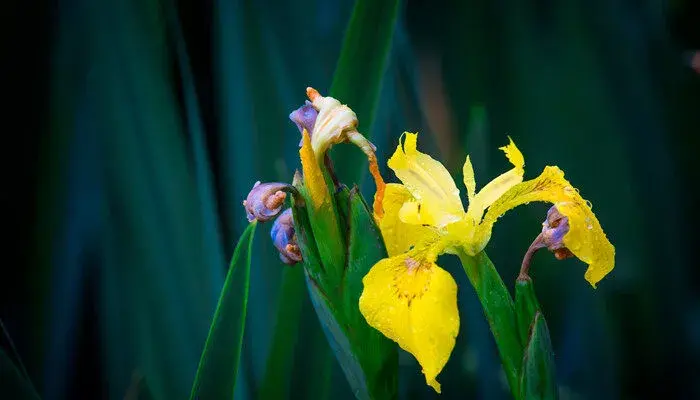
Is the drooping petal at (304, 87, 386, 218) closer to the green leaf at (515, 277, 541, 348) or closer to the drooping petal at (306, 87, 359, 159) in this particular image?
the drooping petal at (306, 87, 359, 159)

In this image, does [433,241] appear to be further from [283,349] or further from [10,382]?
[10,382]

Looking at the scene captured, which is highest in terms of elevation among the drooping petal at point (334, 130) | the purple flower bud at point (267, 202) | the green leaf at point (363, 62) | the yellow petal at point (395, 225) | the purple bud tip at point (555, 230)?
the green leaf at point (363, 62)

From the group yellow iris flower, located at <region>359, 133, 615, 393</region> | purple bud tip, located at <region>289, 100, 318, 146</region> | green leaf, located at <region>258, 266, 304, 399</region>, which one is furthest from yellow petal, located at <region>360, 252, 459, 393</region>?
green leaf, located at <region>258, 266, 304, 399</region>

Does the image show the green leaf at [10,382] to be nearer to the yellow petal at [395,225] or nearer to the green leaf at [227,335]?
the green leaf at [227,335]

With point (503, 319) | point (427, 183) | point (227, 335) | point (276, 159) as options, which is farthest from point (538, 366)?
point (276, 159)

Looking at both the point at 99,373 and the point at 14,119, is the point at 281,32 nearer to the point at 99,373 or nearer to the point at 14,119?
the point at 14,119

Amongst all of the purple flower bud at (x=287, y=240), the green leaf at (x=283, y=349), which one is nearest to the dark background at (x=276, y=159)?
the green leaf at (x=283, y=349)
